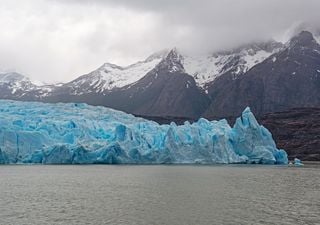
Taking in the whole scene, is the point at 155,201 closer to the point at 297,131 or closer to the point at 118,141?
the point at 118,141

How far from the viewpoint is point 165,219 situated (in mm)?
22297

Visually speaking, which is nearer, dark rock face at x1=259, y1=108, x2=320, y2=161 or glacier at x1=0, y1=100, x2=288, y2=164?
glacier at x1=0, y1=100, x2=288, y2=164

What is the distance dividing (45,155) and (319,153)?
65.0 meters

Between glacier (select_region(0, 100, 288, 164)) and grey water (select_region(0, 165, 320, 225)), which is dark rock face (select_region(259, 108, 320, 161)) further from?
grey water (select_region(0, 165, 320, 225))

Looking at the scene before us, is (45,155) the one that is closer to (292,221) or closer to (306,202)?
(306,202)

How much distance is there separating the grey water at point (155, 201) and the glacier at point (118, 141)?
56.9 ft

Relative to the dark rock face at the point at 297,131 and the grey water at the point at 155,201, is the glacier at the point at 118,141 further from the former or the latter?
the dark rock face at the point at 297,131

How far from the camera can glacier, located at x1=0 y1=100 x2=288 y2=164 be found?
57700 mm

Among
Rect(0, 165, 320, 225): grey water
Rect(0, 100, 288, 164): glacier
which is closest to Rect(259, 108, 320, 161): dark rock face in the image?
Rect(0, 100, 288, 164): glacier

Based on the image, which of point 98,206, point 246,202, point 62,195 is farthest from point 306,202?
point 62,195

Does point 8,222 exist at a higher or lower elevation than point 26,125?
lower

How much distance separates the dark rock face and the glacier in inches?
1472

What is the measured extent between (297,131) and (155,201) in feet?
315

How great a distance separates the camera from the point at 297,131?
A: 118 m
